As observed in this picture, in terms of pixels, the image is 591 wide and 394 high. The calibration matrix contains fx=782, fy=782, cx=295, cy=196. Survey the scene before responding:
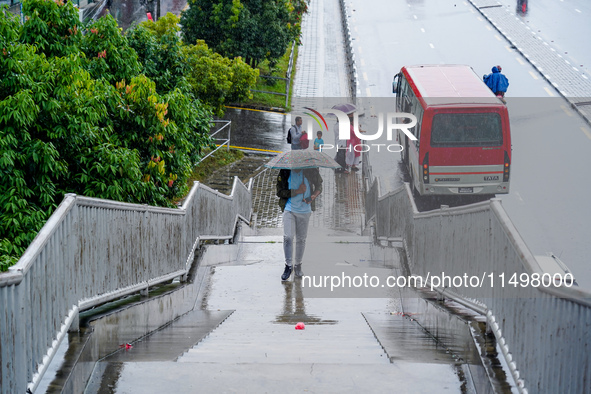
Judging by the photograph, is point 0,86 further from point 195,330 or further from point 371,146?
point 371,146

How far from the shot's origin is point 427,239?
9875 millimetres

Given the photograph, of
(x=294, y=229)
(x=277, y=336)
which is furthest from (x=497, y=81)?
(x=277, y=336)

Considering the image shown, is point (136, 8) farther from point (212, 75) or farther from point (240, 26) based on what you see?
point (212, 75)

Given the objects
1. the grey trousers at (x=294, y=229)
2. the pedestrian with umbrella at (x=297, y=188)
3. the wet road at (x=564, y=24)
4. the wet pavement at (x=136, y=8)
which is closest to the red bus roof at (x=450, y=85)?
the pedestrian with umbrella at (x=297, y=188)

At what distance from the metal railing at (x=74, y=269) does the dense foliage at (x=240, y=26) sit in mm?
19418

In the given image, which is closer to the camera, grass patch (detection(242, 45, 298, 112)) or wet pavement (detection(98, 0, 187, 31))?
grass patch (detection(242, 45, 298, 112))

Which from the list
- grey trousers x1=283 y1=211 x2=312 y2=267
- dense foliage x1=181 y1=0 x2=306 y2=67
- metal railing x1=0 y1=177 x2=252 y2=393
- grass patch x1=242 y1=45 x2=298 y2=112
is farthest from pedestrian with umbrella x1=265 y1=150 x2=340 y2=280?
grass patch x1=242 y1=45 x2=298 y2=112

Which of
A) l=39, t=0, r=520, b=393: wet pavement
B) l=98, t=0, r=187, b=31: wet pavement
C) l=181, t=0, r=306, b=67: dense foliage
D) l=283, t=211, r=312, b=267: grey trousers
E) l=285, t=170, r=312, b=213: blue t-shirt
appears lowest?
l=39, t=0, r=520, b=393: wet pavement

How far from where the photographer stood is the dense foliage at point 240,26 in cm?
2881

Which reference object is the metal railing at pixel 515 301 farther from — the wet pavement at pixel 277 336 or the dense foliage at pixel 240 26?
the dense foliage at pixel 240 26

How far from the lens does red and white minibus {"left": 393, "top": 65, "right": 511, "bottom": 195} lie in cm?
1847

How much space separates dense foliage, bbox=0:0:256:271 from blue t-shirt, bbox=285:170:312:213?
1915 mm

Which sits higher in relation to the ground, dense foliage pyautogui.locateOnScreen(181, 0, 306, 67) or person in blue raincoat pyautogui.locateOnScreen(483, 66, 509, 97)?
dense foliage pyautogui.locateOnScreen(181, 0, 306, 67)

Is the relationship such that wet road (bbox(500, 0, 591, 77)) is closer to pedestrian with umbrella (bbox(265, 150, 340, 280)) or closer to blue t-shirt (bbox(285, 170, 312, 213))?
pedestrian with umbrella (bbox(265, 150, 340, 280))
